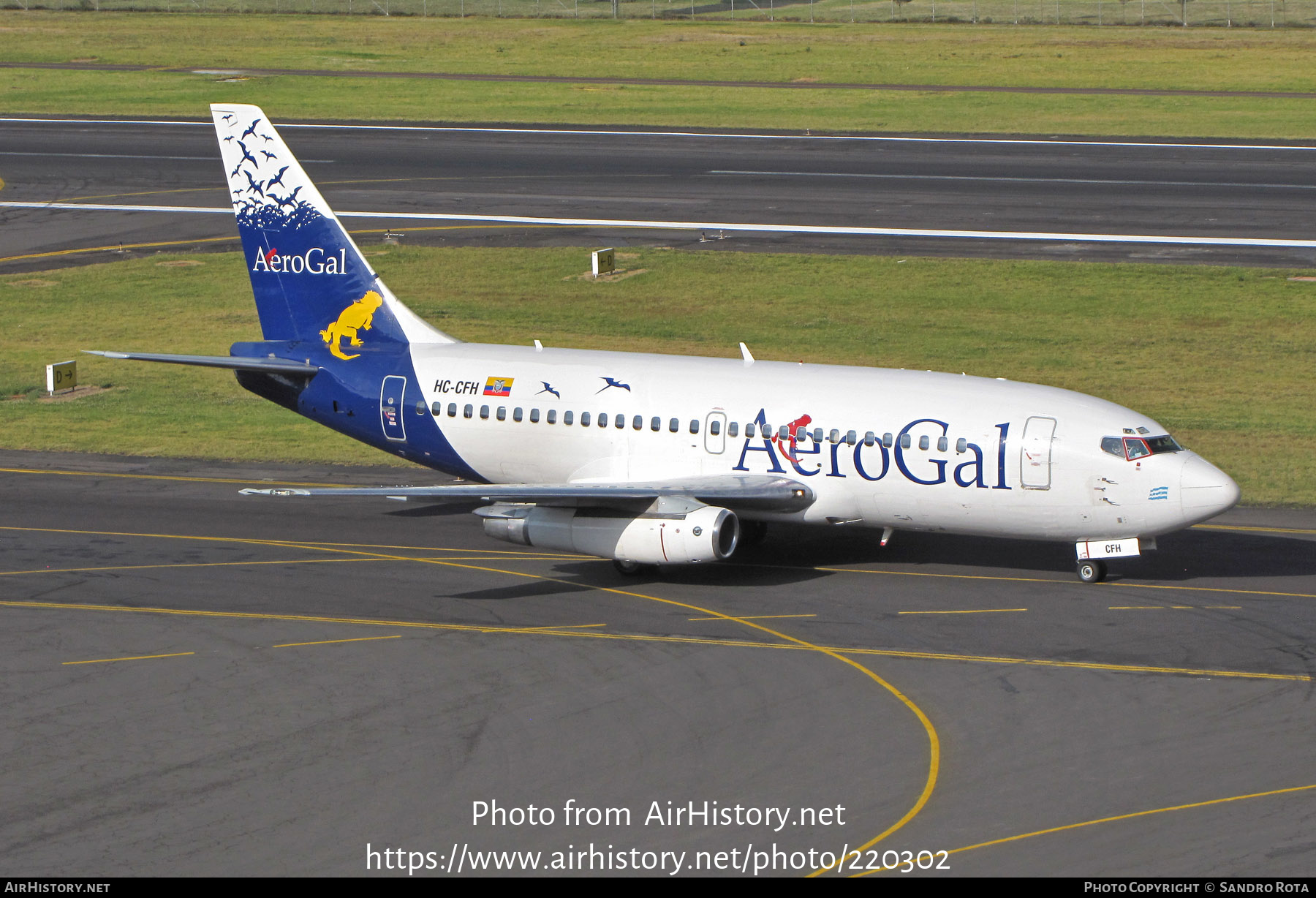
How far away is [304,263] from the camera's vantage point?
1724 inches

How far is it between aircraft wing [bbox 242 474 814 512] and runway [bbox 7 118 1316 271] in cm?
3450

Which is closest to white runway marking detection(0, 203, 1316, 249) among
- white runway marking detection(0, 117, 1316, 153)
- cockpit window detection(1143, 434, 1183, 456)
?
white runway marking detection(0, 117, 1316, 153)

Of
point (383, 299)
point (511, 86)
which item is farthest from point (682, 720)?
point (511, 86)

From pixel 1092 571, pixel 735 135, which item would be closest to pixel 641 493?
pixel 1092 571

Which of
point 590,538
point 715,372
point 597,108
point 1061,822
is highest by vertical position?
point 597,108

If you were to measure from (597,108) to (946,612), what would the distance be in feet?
237

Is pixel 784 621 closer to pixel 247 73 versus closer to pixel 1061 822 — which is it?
pixel 1061 822

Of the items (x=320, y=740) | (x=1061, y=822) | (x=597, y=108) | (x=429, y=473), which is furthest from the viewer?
(x=597, y=108)

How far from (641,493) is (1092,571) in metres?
10.5

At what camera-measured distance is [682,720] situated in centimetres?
2905

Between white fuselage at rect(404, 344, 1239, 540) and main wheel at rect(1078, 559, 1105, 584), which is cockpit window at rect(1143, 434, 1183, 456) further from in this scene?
main wheel at rect(1078, 559, 1105, 584)

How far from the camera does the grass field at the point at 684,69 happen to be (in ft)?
319

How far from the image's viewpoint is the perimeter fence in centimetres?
13388

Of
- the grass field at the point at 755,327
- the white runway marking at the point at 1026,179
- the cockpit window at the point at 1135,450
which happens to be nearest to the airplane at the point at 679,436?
the cockpit window at the point at 1135,450
